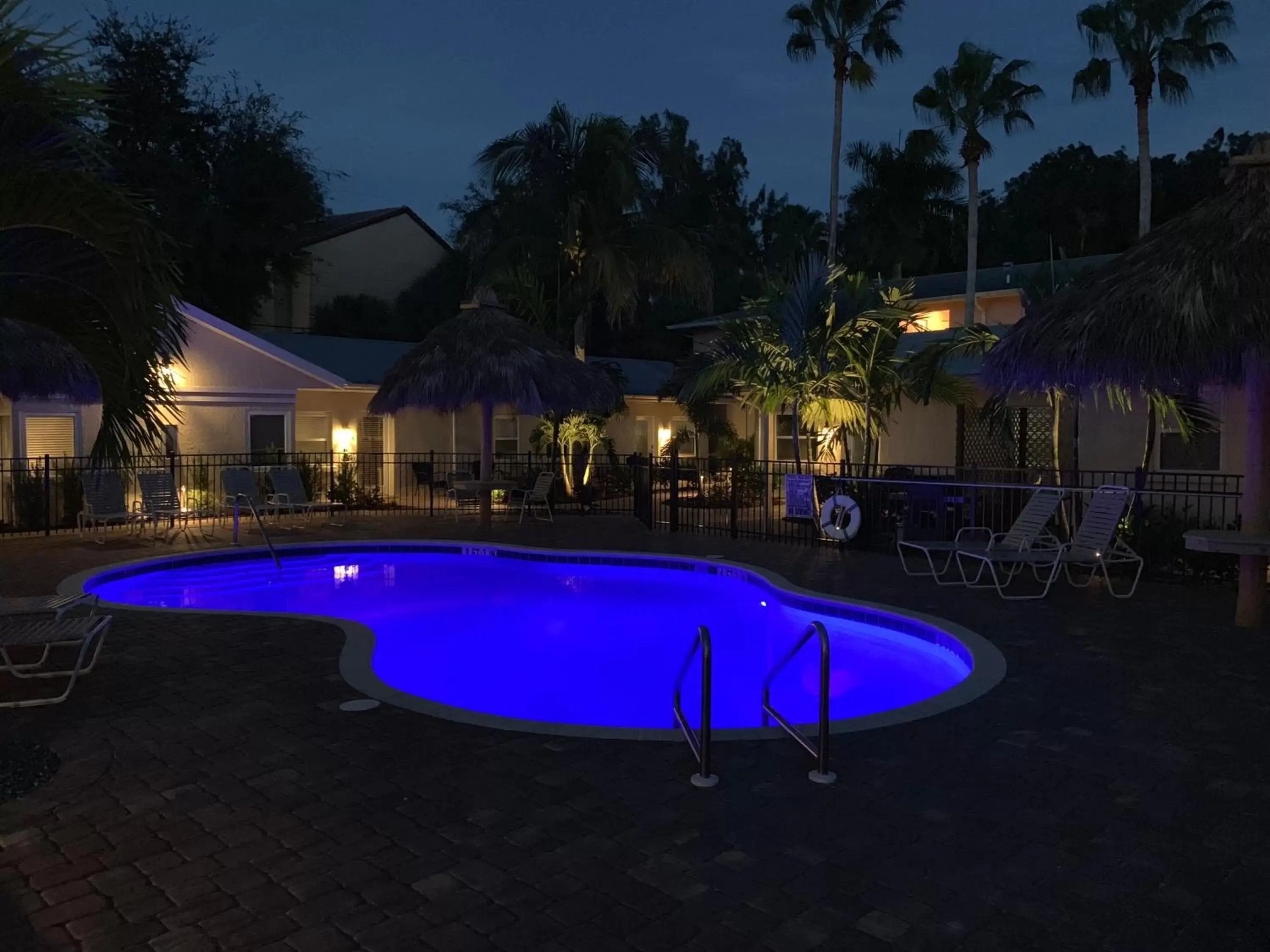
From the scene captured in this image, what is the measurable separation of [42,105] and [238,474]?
1234 centimetres

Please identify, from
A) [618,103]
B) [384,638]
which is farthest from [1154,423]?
[618,103]

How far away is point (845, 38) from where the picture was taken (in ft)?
75.4

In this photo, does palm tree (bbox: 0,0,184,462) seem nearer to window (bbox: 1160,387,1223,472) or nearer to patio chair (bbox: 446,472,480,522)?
patio chair (bbox: 446,472,480,522)

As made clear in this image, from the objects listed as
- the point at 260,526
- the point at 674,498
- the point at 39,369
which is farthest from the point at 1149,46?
the point at 39,369

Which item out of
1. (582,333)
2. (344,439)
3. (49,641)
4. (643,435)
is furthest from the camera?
(643,435)

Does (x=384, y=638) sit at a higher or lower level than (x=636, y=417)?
lower

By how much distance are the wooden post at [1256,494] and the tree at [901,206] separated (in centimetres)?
2454

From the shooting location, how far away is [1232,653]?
23.7ft

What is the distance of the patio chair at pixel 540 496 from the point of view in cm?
1780

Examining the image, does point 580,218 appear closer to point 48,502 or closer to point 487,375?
point 487,375

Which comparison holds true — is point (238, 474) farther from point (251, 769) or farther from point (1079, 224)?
point (1079, 224)

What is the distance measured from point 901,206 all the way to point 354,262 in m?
19.3

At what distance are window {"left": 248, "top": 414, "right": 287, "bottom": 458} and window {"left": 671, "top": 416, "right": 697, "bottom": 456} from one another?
10.1 m

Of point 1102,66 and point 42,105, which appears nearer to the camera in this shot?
point 42,105
